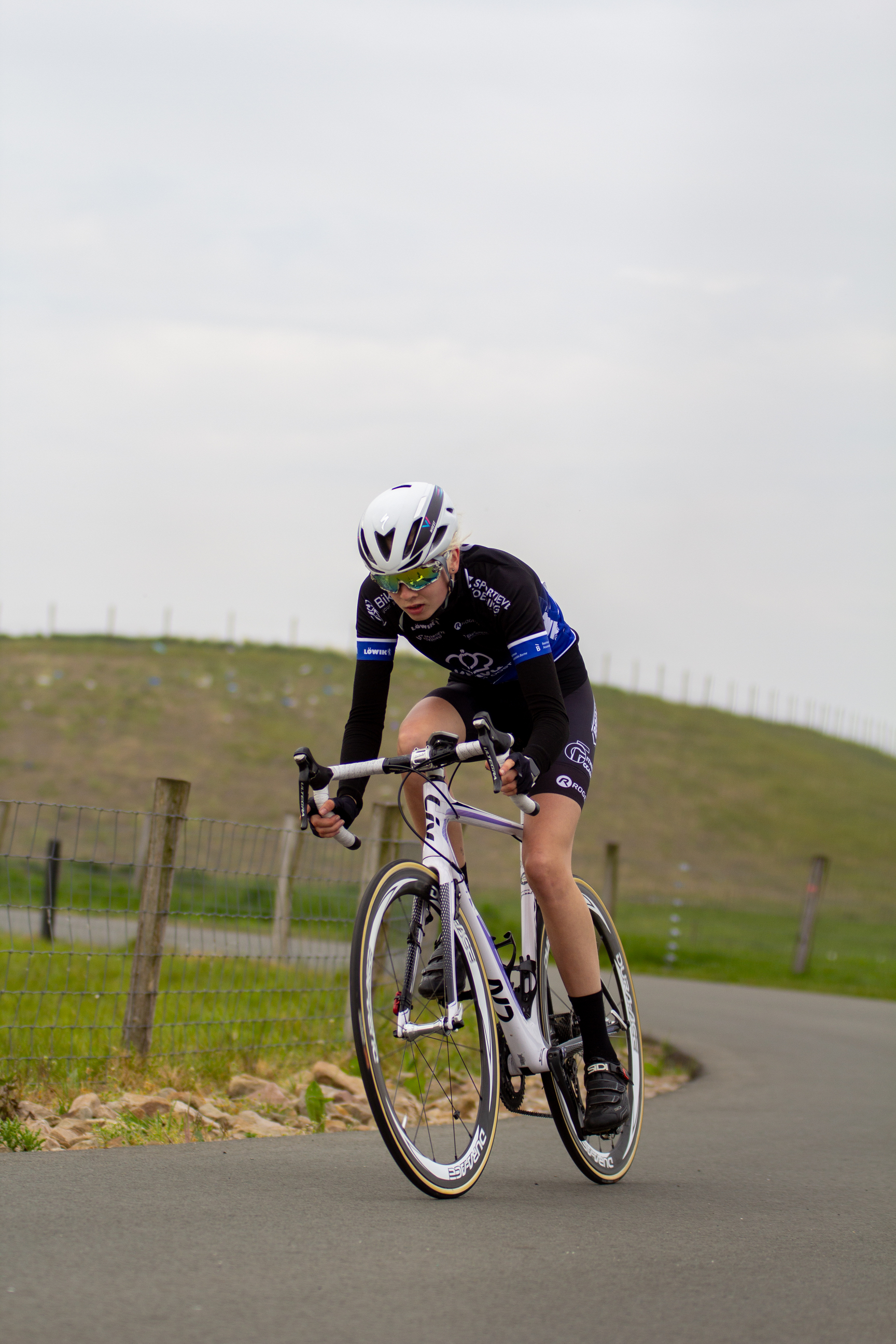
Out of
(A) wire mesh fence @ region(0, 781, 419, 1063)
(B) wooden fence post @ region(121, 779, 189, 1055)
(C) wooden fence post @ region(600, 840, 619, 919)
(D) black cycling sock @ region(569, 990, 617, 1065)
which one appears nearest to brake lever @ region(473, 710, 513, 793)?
(D) black cycling sock @ region(569, 990, 617, 1065)

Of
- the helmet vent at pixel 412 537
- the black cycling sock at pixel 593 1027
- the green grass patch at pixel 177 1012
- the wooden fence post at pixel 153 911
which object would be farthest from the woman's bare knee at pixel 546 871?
the wooden fence post at pixel 153 911

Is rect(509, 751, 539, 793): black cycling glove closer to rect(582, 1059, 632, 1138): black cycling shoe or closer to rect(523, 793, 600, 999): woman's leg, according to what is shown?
rect(523, 793, 600, 999): woman's leg

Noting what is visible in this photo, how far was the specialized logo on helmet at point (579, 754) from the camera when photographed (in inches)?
196

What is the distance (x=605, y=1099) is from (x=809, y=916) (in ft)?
50.8

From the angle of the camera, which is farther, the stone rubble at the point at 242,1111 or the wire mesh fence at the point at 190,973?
the wire mesh fence at the point at 190,973

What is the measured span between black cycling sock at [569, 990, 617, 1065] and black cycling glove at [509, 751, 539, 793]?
1096 mm

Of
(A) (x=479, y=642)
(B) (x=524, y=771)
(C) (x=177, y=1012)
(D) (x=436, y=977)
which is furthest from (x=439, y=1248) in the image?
(C) (x=177, y=1012)

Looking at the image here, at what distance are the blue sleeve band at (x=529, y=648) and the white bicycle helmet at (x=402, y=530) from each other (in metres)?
0.42

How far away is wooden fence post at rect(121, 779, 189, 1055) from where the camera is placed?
6.57m

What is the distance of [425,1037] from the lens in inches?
171

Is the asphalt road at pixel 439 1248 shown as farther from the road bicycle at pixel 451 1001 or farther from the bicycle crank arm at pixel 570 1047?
the bicycle crank arm at pixel 570 1047

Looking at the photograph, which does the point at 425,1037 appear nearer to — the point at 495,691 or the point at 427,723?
the point at 427,723

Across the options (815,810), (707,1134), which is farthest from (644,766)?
(707,1134)

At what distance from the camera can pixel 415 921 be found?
14.5 feet
